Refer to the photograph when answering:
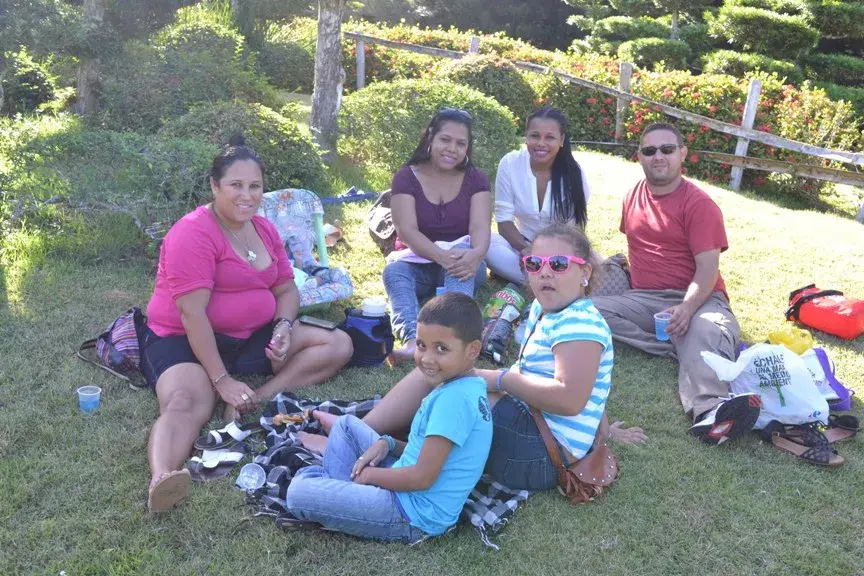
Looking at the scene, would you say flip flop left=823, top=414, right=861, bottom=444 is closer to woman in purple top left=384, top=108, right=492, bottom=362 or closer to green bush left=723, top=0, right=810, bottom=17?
woman in purple top left=384, top=108, right=492, bottom=362

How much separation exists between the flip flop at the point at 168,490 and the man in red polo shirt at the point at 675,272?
8.62 feet

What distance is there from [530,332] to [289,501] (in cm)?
120

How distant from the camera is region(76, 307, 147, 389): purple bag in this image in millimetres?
3930

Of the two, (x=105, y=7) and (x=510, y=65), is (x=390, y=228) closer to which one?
(x=105, y=7)

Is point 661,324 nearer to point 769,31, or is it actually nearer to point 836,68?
point 769,31

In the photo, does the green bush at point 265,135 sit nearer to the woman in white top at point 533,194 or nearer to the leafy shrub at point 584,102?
the woman in white top at point 533,194

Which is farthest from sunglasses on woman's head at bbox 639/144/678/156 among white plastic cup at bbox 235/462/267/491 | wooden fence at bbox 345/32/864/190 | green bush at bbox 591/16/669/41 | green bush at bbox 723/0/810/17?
green bush at bbox 591/16/669/41

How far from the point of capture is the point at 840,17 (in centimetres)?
1459

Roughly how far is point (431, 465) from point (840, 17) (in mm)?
15473

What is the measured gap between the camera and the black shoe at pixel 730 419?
12.1 feet

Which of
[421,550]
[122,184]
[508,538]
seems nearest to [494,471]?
[508,538]

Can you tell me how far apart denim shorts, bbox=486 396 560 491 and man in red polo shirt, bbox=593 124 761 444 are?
1331 millimetres

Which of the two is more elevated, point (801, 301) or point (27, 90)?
point (27, 90)

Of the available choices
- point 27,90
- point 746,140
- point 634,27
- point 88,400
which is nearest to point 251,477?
point 88,400
